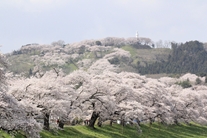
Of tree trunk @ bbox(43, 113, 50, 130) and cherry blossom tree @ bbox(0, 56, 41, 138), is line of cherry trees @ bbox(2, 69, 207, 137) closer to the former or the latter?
tree trunk @ bbox(43, 113, 50, 130)

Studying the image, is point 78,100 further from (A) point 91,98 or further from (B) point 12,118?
(B) point 12,118

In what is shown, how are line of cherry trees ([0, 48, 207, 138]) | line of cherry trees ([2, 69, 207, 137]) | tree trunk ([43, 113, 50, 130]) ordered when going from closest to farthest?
line of cherry trees ([0, 48, 207, 138]), line of cherry trees ([2, 69, 207, 137]), tree trunk ([43, 113, 50, 130])

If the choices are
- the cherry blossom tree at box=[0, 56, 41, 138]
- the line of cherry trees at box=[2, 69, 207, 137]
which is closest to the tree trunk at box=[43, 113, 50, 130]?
the line of cherry trees at box=[2, 69, 207, 137]

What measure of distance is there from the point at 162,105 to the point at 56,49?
443 feet

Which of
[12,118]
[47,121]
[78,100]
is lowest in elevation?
[47,121]

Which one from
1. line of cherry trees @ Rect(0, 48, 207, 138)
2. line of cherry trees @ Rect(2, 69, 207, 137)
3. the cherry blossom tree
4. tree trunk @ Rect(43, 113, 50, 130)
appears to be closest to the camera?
the cherry blossom tree

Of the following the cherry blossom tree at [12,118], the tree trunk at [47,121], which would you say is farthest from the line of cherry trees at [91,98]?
the cherry blossom tree at [12,118]

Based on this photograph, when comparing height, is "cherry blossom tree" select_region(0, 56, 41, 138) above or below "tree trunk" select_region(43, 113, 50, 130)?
above

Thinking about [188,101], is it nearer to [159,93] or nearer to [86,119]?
[159,93]

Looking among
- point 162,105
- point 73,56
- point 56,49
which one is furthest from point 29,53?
point 162,105

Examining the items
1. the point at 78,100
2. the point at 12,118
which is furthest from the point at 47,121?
the point at 12,118

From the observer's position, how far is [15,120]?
16.6 metres

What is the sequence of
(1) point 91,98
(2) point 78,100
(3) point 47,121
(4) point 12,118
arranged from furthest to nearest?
(1) point 91,98
(2) point 78,100
(3) point 47,121
(4) point 12,118

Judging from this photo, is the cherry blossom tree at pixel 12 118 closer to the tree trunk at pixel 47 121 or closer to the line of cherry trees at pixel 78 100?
the line of cherry trees at pixel 78 100
